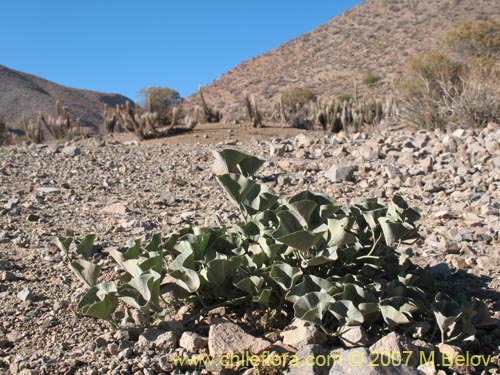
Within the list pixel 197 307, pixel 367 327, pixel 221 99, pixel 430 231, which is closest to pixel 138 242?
pixel 197 307

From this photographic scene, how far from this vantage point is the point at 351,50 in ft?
109

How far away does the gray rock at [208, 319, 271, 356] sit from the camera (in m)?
2.27

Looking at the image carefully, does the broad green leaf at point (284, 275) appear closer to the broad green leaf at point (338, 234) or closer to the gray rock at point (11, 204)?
the broad green leaf at point (338, 234)

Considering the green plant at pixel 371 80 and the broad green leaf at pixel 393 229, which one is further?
the green plant at pixel 371 80

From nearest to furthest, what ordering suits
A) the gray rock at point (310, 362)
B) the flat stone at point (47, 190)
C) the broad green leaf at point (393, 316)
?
the gray rock at point (310, 362) → the broad green leaf at point (393, 316) → the flat stone at point (47, 190)

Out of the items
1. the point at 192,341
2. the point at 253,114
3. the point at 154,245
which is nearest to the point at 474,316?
the point at 192,341

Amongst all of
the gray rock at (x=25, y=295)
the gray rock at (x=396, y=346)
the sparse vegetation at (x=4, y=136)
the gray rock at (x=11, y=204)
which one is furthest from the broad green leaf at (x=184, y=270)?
the sparse vegetation at (x=4, y=136)

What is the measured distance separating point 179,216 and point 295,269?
210 cm

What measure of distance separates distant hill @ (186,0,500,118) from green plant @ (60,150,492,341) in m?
24.7

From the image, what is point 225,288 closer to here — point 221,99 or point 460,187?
point 460,187

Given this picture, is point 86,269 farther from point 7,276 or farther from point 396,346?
point 396,346

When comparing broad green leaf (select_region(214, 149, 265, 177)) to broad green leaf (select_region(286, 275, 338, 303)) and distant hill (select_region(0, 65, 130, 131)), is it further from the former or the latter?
distant hill (select_region(0, 65, 130, 131))

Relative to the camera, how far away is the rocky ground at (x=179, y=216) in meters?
2.31

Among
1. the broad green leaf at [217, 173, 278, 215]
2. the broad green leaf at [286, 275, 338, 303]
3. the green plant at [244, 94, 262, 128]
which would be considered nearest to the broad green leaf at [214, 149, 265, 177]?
the broad green leaf at [217, 173, 278, 215]
